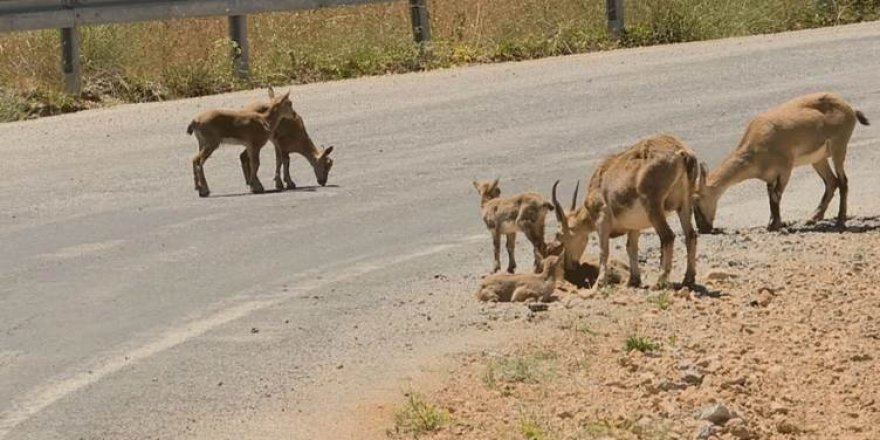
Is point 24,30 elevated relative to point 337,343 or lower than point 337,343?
elevated

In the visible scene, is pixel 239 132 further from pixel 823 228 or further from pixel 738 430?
pixel 738 430

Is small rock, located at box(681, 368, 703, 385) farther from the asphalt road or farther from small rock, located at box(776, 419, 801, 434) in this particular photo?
the asphalt road

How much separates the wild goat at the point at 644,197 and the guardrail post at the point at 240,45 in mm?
11420

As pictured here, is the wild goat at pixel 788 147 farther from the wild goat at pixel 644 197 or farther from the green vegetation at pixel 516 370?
the green vegetation at pixel 516 370

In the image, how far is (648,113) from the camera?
2127 centimetres

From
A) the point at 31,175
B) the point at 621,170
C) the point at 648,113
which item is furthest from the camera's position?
the point at 648,113

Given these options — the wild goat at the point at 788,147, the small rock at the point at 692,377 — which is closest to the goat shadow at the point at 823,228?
the wild goat at the point at 788,147

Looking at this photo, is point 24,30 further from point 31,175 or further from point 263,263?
point 263,263

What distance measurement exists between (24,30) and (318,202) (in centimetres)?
707

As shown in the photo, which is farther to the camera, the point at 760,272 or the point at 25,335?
the point at 760,272

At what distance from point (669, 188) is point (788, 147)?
3.35 meters

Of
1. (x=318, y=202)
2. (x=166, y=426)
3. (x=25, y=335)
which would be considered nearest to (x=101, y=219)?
(x=318, y=202)

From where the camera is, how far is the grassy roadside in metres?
23.6

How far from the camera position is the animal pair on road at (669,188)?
41.9 ft
